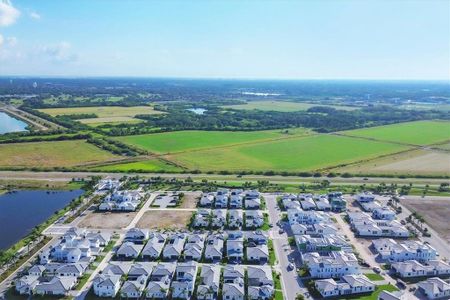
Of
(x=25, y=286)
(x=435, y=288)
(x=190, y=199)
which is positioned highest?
(x=435, y=288)

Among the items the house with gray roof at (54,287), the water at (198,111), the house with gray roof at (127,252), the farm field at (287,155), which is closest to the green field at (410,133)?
the farm field at (287,155)

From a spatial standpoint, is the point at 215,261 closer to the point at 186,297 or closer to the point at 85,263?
the point at 186,297

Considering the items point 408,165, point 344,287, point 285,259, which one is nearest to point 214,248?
point 285,259

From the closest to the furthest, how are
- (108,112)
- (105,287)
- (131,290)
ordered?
(105,287) → (131,290) → (108,112)

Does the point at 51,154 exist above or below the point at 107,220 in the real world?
below

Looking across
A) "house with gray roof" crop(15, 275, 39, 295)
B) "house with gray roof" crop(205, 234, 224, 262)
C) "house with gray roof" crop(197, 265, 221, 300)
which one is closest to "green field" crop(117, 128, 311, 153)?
"house with gray roof" crop(205, 234, 224, 262)

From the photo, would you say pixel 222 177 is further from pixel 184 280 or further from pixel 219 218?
pixel 184 280

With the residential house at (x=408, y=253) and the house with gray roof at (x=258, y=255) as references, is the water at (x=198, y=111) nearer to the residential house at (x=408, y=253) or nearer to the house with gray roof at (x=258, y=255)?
the house with gray roof at (x=258, y=255)
